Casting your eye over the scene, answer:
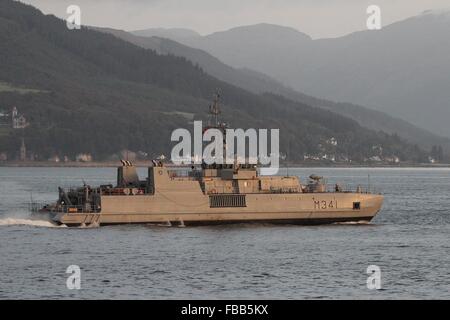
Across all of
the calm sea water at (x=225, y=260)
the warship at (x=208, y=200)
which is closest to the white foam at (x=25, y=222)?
the calm sea water at (x=225, y=260)

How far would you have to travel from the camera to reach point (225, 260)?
59.7 meters

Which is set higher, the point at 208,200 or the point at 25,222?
the point at 208,200

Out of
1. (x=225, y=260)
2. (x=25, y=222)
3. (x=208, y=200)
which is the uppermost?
(x=208, y=200)

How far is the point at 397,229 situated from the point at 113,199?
20934 mm

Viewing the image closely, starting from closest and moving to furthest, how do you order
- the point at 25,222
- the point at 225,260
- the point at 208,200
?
the point at 225,260 < the point at 208,200 < the point at 25,222

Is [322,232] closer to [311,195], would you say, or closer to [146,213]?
[311,195]

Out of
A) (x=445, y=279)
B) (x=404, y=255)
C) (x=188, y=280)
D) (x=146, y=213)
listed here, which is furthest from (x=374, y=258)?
(x=146, y=213)

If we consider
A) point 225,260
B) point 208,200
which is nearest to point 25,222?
point 208,200

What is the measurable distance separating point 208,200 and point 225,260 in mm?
14826

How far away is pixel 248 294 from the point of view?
49031 mm

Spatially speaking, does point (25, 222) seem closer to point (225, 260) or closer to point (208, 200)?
point (208, 200)

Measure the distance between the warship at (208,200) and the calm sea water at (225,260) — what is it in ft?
3.34

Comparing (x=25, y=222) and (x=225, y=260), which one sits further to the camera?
(x=25, y=222)

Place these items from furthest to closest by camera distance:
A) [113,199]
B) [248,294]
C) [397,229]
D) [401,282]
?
[397,229] < [113,199] < [401,282] < [248,294]
